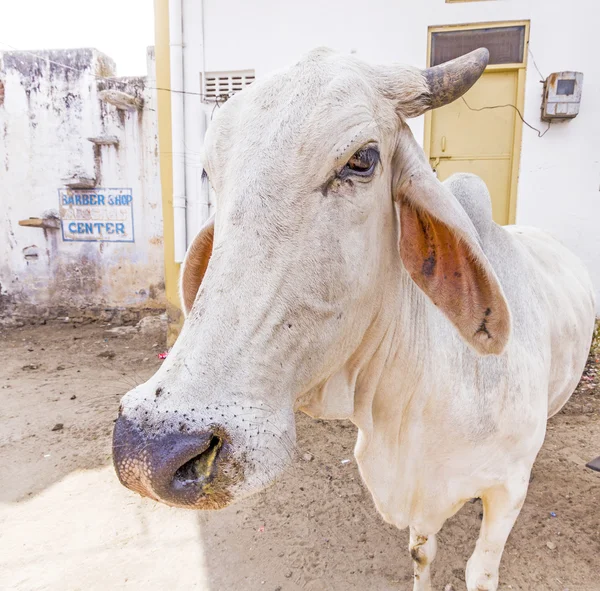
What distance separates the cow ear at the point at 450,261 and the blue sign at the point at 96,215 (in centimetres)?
643

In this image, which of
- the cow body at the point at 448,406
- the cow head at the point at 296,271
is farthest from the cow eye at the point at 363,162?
the cow body at the point at 448,406

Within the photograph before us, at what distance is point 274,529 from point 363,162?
2.20 m

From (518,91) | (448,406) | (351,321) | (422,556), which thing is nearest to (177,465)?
(351,321)

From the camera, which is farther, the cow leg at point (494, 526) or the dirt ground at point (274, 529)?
the dirt ground at point (274, 529)

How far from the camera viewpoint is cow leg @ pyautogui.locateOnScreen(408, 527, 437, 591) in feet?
6.61

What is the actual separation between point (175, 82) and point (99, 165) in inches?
112

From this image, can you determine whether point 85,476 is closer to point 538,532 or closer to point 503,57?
point 538,532

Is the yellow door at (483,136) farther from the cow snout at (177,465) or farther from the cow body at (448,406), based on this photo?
the cow snout at (177,465)

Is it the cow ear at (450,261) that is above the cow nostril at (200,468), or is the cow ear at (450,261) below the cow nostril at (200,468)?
above

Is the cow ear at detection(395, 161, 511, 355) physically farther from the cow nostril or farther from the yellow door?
the yellow door

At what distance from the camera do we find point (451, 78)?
48.1 inches

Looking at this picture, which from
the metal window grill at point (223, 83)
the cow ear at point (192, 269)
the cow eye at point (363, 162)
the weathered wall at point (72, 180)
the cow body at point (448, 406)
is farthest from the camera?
the weathered wall at point (72, 180)

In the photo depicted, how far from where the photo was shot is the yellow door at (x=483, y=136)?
4594 millimetres

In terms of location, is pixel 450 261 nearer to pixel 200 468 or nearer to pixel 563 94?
pixel 200 468
